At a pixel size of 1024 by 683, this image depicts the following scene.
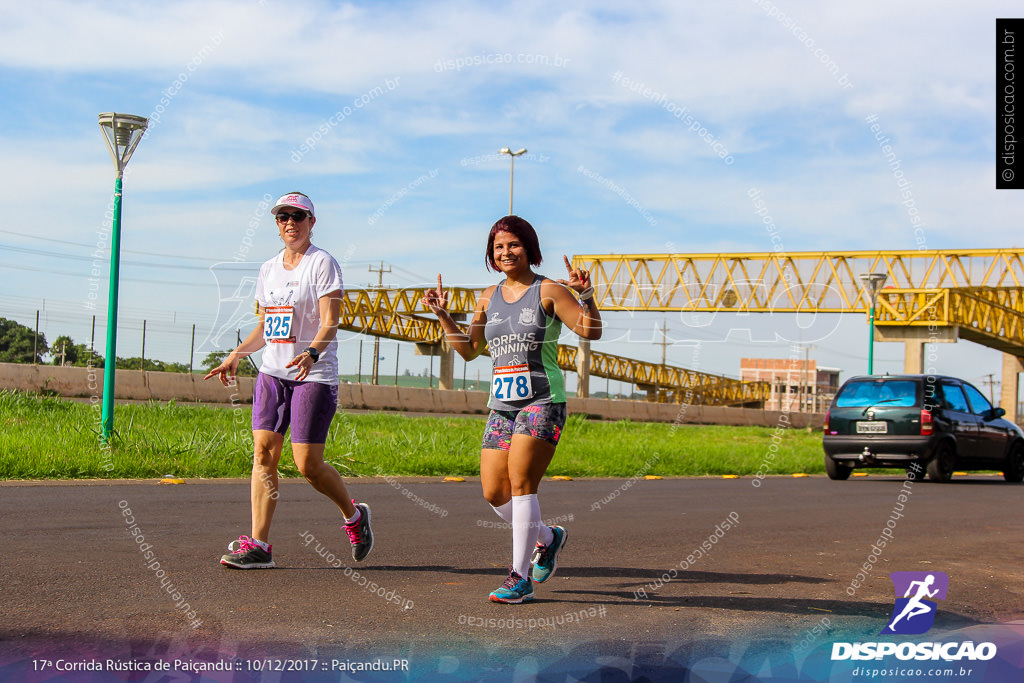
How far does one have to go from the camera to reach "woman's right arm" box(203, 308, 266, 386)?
6074 mm

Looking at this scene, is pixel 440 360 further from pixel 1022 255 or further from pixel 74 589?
pixel 74 589

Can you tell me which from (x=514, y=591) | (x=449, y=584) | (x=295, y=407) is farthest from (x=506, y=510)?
(x=295, y=407)

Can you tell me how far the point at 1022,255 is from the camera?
5600cm

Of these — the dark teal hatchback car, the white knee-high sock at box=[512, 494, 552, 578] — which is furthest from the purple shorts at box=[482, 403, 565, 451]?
the dark teal hatchback car

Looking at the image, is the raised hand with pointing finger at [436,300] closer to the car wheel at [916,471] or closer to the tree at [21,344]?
the car wheel at [916,471]

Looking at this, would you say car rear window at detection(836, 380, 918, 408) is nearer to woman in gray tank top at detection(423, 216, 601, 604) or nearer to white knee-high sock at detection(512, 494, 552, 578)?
woman in gray tank top at detection(423, 216, 601, 604)

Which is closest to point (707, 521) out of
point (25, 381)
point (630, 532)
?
point (630, 532)

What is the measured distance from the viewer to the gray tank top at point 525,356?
17.5 feet

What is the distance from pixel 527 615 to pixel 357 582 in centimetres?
115

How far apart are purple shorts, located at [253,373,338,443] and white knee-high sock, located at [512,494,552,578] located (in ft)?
4.08

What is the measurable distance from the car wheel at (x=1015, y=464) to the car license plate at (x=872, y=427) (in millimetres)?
2937

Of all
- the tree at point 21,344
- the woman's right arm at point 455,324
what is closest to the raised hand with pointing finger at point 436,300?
the woman's right arm at point 455,324

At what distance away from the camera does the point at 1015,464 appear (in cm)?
1733

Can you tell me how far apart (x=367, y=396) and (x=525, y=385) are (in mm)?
28171
